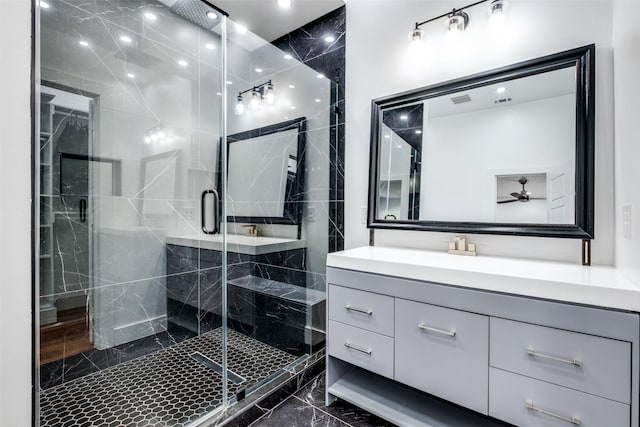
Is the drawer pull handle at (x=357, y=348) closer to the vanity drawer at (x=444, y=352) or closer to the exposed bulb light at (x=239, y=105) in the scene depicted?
the vanity drawer at (x=444, y=352)

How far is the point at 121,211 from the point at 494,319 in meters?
2.22

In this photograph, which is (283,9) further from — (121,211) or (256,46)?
(121,211)

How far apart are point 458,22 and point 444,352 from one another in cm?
183

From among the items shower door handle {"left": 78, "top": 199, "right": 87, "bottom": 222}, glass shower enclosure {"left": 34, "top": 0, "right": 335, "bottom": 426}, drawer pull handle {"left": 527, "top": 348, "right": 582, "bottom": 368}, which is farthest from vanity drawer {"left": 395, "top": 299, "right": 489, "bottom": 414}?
shower door handle {"left": 78, "top": 199, "right": 87, "bottom": 222}

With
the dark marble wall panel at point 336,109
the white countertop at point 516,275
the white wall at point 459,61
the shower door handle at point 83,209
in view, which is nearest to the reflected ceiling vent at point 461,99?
the white wall at point 459,61

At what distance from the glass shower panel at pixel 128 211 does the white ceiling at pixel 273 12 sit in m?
0.17

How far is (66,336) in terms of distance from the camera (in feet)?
5.55

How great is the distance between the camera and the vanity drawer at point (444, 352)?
1.21 metres

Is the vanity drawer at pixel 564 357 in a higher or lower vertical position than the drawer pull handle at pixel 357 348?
higher

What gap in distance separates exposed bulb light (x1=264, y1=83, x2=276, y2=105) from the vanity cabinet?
1.47 m

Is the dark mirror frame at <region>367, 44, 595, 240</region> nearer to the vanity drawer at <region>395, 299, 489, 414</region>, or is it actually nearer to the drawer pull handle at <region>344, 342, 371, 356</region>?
the vanity drawer at <region>395, 299, 489, 414</region>

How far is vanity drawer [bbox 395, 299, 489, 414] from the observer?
1210mm

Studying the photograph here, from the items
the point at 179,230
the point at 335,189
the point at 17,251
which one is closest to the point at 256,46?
the point at 335,189

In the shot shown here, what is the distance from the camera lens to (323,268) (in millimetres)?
2379
